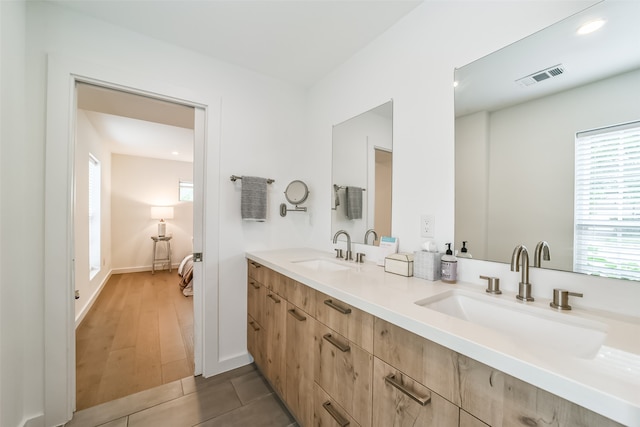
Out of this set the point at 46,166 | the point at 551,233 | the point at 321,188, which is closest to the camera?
the point at 551,233

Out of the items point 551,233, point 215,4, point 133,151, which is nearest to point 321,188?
point 215,4

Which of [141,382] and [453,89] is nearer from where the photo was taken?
[453,89]

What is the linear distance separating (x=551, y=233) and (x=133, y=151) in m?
6.51

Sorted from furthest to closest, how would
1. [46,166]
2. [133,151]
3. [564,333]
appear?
[133,151], [46,166], [564,333]

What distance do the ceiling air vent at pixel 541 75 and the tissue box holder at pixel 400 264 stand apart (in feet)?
3.14

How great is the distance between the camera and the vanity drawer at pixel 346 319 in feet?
3.20

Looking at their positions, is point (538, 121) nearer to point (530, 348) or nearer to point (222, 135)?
point (530, 348)

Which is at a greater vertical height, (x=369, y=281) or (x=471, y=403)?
(x=369, y=281)

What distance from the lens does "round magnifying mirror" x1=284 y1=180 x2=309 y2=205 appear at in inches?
91.1

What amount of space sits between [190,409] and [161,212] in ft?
16.6

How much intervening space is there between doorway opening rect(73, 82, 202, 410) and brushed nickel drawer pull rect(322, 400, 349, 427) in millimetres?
1400

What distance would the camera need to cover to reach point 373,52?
1783 millimetres

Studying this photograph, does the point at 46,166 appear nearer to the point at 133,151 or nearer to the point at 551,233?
the point at 551,233

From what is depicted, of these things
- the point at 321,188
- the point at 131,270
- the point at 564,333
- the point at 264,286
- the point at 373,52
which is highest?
the point at 373,52
